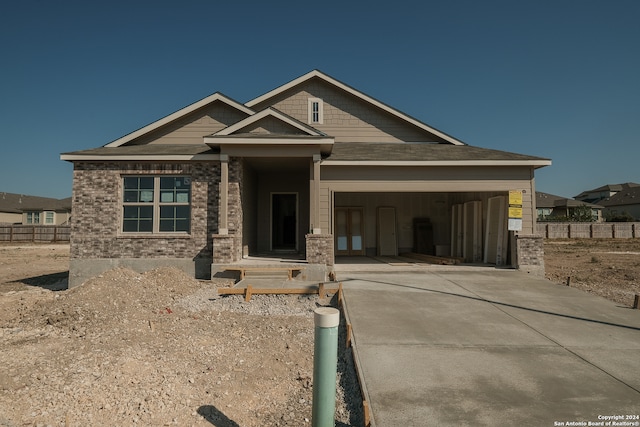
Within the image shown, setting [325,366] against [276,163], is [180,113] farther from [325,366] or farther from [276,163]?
[325,366]

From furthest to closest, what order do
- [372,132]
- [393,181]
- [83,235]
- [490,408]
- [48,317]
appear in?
[372,132], [393,181], [83,235], [48,317], [490,408]

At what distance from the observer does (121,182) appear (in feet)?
35.6

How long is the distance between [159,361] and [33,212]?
2011 inches

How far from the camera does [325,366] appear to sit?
3.01 m

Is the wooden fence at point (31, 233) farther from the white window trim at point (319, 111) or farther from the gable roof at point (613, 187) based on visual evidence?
the gable roof at point (613, 187)

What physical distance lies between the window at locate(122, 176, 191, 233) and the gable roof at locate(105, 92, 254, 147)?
6.58 ft

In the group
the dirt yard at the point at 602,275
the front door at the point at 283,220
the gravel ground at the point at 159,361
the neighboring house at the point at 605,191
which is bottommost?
the gravel ground at the point at 159,361

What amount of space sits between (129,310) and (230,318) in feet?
7.04

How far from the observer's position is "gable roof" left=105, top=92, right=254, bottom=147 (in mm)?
12086

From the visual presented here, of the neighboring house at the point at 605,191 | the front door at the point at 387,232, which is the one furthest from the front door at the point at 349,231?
the neighboring house at the point at 605,191

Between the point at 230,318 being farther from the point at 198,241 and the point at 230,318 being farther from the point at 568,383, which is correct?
the point at 568,383

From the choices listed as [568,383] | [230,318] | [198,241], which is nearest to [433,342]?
[568,383]

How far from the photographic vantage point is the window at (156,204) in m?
10.8

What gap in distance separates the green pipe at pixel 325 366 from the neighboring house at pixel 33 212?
1985 inches
